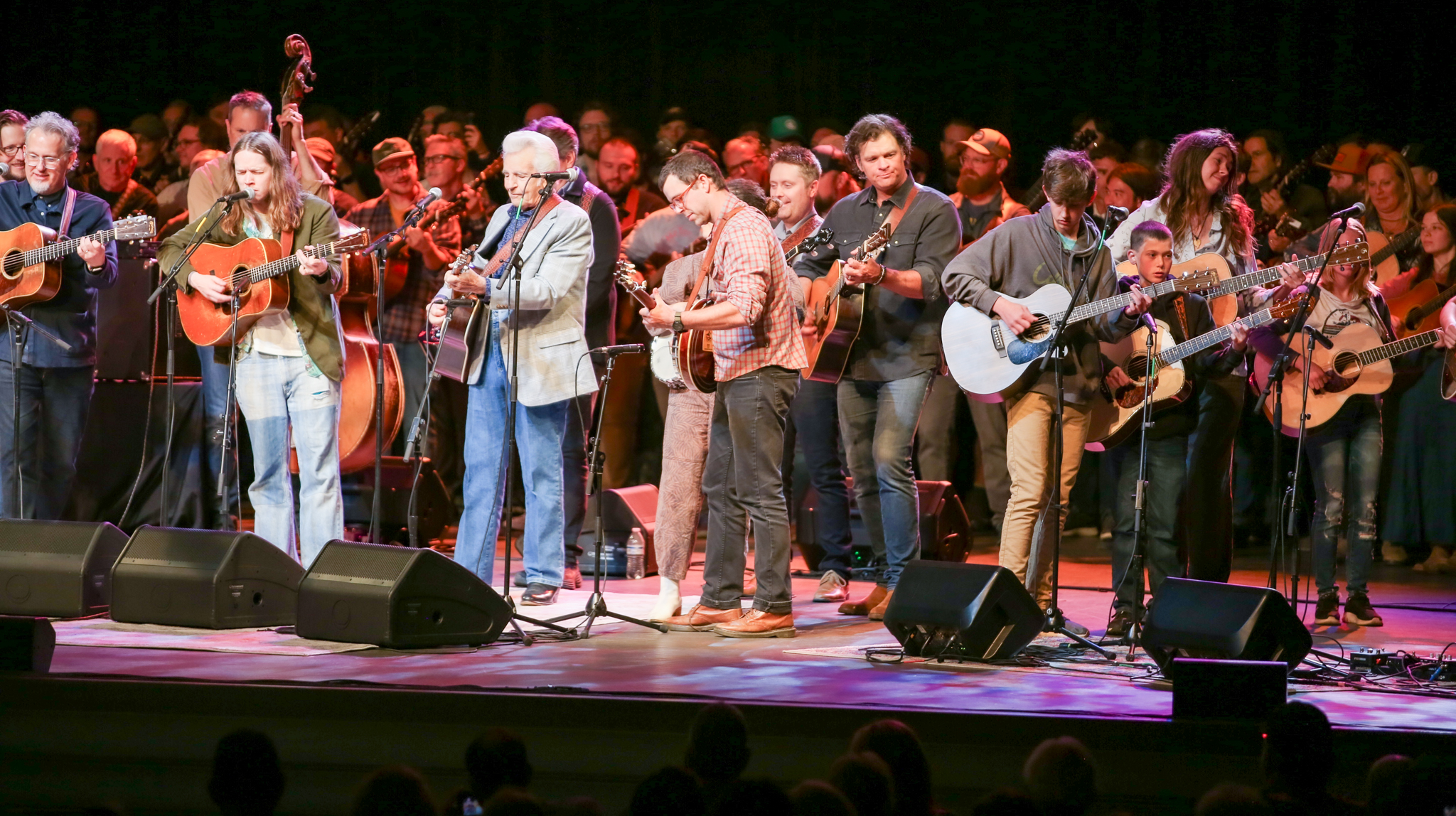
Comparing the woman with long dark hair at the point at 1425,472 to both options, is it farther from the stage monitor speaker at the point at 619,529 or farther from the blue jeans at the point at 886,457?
the stage monitor speaker at the point at 619,529

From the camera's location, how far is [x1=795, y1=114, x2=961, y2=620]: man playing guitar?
6777mm

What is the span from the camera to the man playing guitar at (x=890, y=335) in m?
6.78

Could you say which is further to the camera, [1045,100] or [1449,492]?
[1045,100]

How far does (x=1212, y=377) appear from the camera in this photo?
6.45 metres

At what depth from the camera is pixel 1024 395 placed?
6297 millimetres

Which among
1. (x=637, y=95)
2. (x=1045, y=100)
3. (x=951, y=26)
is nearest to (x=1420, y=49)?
(x=1045, y=100)

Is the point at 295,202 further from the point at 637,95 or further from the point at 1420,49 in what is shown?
the point at 1420,49

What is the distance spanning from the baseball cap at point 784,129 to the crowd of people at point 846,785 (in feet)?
24.0

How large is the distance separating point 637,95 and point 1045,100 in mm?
3116

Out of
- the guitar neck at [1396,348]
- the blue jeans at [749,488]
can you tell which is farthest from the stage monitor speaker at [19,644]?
the guitar neck at [1396,348]

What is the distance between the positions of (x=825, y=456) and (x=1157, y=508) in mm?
1732

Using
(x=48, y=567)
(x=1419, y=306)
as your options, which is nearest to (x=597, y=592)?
(x=48, y=567)

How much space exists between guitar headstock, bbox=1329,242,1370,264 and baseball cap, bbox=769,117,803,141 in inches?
194

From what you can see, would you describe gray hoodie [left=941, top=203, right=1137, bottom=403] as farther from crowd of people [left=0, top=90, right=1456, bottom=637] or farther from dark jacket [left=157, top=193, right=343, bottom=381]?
dark jacket [left=157, top=193, right=343, bottom=381]
